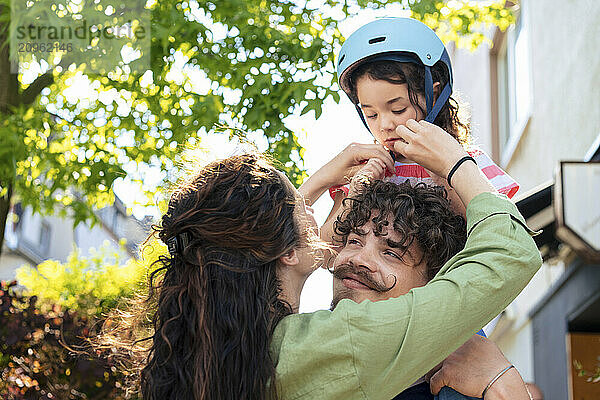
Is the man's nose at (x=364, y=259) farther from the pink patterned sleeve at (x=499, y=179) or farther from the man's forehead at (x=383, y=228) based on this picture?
the pink patterned sleeve at (x=499, y=179)

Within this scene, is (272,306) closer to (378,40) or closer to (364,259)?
(364,259)

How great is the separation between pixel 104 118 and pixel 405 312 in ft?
16.6

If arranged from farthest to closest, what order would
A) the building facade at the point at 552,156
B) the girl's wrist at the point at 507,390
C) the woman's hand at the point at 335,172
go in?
the building facade at the point at 552,156
the woman's hand at the point at 335,172
the girl's wrist at the point at 507,390

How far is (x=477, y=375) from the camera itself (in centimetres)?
231

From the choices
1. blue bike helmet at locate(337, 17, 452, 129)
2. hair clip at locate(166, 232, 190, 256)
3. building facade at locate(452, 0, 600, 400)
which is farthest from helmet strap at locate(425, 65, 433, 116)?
building facade at locate(452, 0, 600, 400)

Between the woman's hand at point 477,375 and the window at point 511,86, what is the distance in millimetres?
8510

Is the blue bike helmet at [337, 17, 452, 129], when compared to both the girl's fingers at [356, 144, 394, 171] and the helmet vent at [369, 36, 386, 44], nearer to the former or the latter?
the helmet vent at [369, 36, 386, 44]

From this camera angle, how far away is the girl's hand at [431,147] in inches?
95.2

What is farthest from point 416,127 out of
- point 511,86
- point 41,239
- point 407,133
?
point 41,239

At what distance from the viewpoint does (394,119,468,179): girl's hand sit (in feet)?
7.93

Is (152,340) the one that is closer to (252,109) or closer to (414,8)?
(252,109)

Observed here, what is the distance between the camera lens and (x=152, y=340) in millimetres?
2326

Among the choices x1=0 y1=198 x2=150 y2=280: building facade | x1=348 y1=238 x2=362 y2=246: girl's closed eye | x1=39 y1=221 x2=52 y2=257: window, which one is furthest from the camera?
x1=39 y1=221 x2=52 y2=257: window

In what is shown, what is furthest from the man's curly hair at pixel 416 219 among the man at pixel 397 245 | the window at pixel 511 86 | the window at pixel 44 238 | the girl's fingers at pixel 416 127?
the window at pixel 44 238
